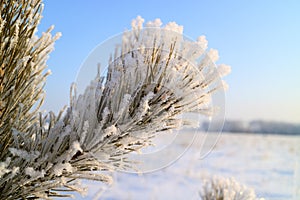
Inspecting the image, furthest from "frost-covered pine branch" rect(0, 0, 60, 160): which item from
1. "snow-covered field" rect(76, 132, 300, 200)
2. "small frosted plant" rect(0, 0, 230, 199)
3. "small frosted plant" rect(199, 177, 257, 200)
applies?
"snow-covered field" rect(76, 132, 300, 200)

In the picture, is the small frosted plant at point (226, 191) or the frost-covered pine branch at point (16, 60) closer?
the frost-covered pine branch at point (16, 60)

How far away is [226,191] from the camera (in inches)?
72.1

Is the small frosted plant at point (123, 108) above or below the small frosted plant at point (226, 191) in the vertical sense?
above

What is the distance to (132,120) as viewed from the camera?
A: 909mm

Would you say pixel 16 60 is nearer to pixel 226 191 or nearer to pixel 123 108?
pixel 123 108

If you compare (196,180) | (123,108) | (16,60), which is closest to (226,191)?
(123,108)

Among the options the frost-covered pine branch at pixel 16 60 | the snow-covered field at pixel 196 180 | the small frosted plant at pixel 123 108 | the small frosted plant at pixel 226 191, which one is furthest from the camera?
the snow-covered field at pixel 196 180

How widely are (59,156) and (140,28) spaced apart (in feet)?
1.41

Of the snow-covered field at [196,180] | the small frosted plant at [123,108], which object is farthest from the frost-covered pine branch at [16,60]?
the snow-covered field at [196,180]

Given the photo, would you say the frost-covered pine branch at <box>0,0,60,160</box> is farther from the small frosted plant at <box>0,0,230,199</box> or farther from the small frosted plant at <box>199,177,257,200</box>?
the small frosted plant at <box>199,177,257,200</box>

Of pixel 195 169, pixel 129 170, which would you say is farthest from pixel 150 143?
pixel 195 169

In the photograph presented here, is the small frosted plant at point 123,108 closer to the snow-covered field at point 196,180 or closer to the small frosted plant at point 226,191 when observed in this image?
the small frosted plant at point 226,191

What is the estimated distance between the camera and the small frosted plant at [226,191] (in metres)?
1.80

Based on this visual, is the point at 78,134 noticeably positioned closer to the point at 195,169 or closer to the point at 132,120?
the point at 132,120
